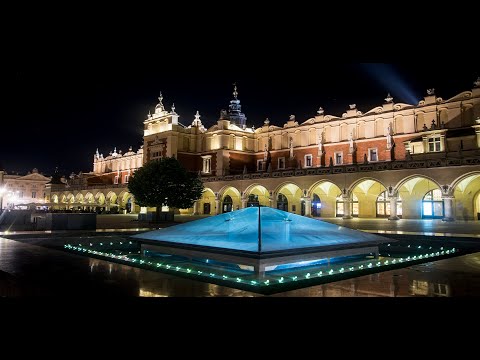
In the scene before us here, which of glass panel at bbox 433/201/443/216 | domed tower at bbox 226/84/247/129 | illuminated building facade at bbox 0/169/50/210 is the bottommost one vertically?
glass panel at bbox 433/201/443/216

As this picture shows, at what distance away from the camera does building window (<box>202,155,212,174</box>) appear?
5162 cm

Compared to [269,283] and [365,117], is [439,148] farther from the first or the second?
[269,283]

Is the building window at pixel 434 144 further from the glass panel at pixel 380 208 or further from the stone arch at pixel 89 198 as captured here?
the stone arch at pixel 89 198

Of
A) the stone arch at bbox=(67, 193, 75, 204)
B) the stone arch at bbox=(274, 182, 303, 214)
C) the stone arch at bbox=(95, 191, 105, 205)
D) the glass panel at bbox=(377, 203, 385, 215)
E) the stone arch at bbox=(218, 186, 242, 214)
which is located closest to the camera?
the glass panel at bbox=(377, 203, 385, 215)

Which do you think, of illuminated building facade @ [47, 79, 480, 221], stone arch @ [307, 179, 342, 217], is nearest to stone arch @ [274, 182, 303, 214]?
illuminated building facade @ [47, 79, 480, 221]

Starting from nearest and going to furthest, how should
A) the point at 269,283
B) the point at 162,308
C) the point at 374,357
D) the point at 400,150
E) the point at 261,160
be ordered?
the point at 374,357 < the point at 162,308 < the point at 269,283 < the point at 400,150 < the point at 261,160

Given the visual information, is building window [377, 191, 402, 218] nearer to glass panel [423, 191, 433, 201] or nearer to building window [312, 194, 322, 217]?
glass panel [423, 191, 433, 201]

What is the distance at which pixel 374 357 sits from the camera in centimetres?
333

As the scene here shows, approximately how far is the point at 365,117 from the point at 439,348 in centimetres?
4073

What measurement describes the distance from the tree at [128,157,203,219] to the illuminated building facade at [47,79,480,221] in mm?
8140

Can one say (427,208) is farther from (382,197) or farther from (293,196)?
(293,196)

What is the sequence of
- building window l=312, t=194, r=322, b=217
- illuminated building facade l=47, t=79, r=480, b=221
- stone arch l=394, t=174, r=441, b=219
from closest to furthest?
illuminated building facade l=47, t=79, r=480, b=221, stone arch l=394, t=174, r=441, b=219, building window l=312, t=194, r=322, b=217

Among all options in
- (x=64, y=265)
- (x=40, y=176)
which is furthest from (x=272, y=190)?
(x=40, y=176)

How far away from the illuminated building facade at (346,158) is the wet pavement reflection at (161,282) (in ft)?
77.5
